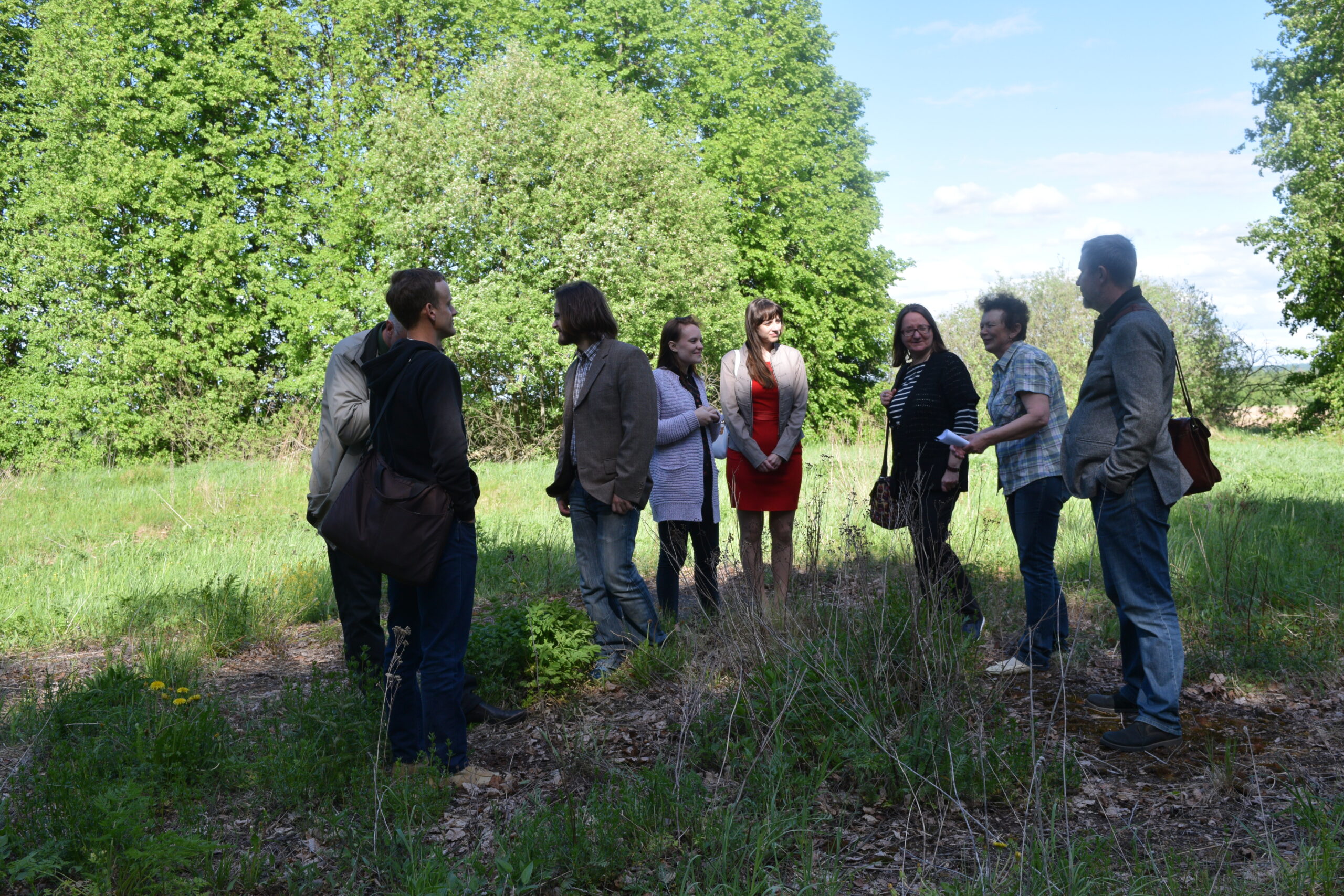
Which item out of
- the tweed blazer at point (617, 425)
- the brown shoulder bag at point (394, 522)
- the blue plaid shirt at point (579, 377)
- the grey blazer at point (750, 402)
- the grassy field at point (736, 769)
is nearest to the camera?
the grassy field at point (736, 769)

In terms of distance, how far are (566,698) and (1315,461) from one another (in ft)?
58.5

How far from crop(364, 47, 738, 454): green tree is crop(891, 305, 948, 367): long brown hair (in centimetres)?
1688

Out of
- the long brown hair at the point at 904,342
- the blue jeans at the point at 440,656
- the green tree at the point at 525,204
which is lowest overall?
the blue jeans at the point at 440,656

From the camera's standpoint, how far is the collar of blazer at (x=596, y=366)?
16.1 ft

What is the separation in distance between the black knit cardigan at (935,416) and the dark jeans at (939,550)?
9 centimetres

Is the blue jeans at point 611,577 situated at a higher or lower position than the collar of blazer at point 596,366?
lower

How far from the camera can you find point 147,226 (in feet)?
73.9

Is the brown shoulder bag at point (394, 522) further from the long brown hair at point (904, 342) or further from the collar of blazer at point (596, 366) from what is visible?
the long brown hair at point (904, 342)

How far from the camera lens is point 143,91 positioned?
71.8 ft

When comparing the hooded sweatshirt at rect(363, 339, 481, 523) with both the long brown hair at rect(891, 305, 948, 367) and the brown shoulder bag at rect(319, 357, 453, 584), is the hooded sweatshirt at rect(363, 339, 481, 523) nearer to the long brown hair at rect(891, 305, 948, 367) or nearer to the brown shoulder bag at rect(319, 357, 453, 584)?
the brown shoulder bag at rect(319, 357, 453, 584)

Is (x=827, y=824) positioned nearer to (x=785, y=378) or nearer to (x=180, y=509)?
(x=785, y=378)

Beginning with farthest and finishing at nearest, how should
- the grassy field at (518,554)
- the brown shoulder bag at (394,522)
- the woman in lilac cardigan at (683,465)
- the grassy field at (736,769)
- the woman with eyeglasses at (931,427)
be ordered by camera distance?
the grassy field at (518,554) → the woman in lilac cardigan at (683,465) → the woman with eyeglasses at (931,427) → the brown shoulder bag at (394,522) → the grassy field at (736,769)

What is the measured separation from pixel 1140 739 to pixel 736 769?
172 cm

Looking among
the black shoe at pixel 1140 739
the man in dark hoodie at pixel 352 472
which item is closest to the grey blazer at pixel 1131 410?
the black shoe at pixel 1140 739
